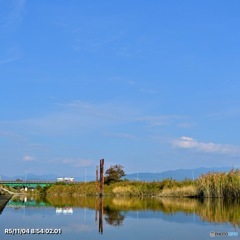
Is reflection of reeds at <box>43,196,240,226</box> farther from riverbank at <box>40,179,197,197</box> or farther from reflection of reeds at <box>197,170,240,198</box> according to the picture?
riverbank at <box>40,179,197,197</box>

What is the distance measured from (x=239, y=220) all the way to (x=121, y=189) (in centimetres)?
2816

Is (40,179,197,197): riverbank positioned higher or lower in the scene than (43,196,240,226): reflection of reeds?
higher

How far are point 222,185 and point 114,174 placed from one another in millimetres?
18171

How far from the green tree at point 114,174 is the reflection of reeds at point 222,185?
16.0 meters

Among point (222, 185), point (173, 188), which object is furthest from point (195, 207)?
point (173, 188)

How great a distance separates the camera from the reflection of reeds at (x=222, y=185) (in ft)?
123

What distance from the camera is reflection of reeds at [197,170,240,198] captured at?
3753cm

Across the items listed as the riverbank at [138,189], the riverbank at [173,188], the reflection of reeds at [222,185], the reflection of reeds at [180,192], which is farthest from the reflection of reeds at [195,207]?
the riverbank at [138,189]

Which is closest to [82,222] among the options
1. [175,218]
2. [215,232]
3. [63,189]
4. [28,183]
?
[175,218]

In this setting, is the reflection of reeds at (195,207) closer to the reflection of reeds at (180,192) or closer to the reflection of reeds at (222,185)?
the reflection of reeds at (222,185)

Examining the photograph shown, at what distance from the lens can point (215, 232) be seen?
49.2 ft

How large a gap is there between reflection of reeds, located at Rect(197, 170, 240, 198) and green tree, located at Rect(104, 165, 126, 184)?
16043 millimetres

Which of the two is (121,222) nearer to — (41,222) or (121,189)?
(41,222)

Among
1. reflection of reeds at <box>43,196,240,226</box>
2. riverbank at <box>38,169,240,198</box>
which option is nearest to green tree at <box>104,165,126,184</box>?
riverbank at <box>38,169,240,198</box>
